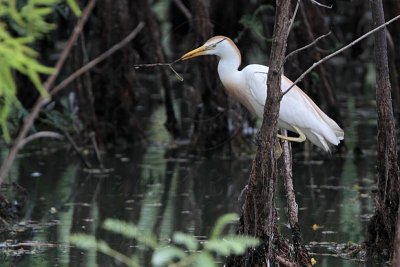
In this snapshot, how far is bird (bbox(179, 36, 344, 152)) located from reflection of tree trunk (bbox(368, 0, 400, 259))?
2.21ft

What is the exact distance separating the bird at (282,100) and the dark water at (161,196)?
0.79m

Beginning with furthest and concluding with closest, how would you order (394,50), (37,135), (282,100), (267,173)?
(394,50)
(282,100)
(267,173)
(37,135)

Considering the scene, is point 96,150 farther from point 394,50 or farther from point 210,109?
point 394,50

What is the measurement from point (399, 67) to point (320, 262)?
16.5 ft

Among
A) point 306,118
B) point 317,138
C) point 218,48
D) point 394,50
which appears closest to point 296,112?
point 306,118

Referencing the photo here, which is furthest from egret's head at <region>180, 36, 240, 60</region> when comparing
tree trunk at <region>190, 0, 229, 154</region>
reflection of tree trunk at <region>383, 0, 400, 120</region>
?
reflection of tree trunk at <region>383, 0, 400, 120</region>

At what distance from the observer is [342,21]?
62.9 ft

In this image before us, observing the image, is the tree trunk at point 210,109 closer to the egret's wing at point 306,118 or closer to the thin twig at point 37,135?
the egret's wing at point 306,118

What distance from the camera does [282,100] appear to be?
23.5 feet

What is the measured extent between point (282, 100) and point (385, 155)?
1082 millimetres

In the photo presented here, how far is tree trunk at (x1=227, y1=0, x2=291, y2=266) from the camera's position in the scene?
5.45m

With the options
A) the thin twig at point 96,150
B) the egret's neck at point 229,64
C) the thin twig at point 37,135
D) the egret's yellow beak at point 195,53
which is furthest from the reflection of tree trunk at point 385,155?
the thin twig at point 96,150

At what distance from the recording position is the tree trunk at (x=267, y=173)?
545 cm

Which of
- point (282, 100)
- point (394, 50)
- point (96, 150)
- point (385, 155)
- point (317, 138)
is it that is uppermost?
point (394, 50)
